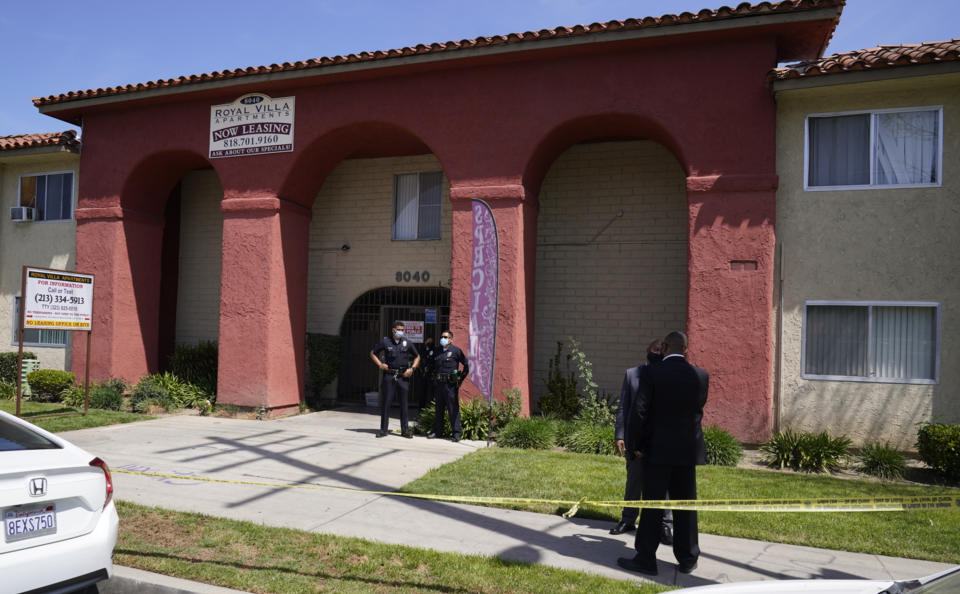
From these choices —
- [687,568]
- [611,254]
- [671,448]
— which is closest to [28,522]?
[671,448]

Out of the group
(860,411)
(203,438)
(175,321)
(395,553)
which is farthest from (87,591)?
(175,321)

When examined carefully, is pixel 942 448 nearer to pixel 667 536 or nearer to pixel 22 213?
pixel 667 536

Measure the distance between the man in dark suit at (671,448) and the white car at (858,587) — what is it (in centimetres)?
189

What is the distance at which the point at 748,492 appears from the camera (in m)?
7.24

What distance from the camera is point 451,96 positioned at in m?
11.5

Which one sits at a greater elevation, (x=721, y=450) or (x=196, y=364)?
(x=196, y=364)

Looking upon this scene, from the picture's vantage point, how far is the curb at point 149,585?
176 inches

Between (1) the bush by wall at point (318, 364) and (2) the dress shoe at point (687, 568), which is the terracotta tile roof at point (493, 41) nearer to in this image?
(1) the bush by wall at point (318, 364)

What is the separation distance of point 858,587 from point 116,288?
46.6 feet

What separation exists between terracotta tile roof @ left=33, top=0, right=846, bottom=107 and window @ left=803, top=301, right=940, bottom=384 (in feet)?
14.0

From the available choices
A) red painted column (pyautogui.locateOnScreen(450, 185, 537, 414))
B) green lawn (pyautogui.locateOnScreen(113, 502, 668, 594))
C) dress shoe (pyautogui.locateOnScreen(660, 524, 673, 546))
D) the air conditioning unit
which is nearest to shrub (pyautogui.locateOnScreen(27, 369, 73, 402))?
the air conditioning unit

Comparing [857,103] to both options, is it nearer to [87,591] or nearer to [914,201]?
[914,201]

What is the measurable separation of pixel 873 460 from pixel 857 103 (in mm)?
5110

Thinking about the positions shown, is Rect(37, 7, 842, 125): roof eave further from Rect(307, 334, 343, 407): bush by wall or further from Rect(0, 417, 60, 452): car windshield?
Rect(0, 417, 60, 452): car windshield
